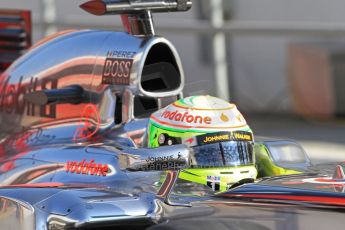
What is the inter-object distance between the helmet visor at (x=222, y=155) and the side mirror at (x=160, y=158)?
0.14 metres

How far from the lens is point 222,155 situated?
3924 millimetres

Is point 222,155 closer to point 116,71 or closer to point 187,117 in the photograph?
point 187,117

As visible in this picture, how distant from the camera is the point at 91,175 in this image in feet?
13.5

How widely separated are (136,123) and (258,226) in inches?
47.0

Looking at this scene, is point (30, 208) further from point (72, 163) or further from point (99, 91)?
point (99, 91)

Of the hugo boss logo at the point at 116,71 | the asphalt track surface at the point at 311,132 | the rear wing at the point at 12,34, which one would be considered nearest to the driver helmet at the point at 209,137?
the hugo boss logo at the point at 116,71

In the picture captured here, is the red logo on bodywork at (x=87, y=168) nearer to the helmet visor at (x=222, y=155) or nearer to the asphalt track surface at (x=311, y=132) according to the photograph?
the helmet visor at (x=222, y=155)

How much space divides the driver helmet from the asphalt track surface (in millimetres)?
3664

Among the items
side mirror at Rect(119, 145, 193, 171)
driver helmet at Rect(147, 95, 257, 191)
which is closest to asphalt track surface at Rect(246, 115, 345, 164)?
driver helmet at Rect(147, 95, 257, 191)

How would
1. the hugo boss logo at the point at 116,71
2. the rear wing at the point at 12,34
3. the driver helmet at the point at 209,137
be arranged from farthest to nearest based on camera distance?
the rear wing at the point at 12,34
the hugo boss logo at the point at 116,71
the driver helmet at the point at 209,137

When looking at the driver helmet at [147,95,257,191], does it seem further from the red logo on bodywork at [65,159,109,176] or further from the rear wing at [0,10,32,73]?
the rear wing at [0,10,32,73]

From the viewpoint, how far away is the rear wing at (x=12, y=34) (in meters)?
5.68

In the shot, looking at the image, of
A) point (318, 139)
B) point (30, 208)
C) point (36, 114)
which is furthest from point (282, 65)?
A: point (30, 208)

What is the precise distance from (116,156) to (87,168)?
139 millimetres
